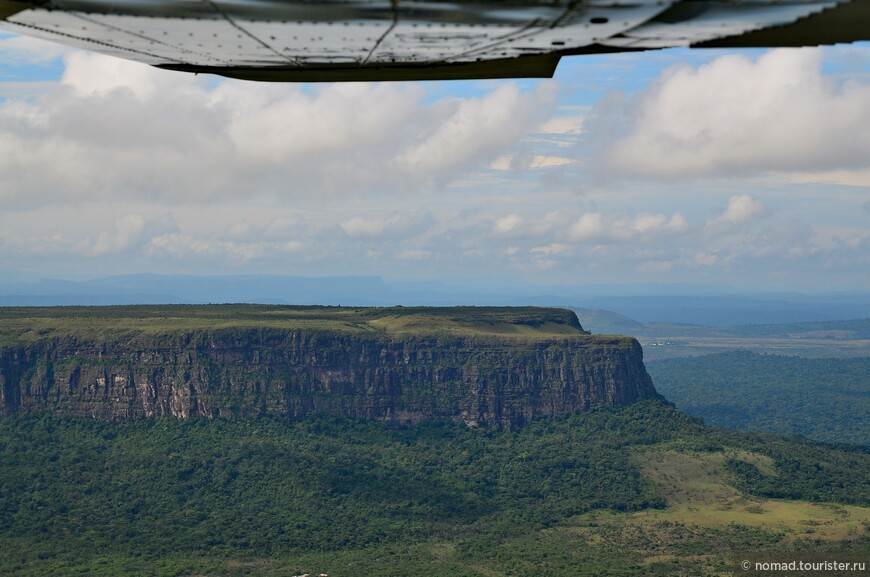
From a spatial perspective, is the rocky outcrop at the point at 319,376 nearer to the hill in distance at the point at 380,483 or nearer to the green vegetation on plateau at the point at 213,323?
the hill in distance at the point at 380,483

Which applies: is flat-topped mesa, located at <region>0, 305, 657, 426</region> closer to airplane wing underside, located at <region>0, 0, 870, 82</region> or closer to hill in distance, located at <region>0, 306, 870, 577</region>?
hill in distance, located at <region>0, 306, 870, 577</region>

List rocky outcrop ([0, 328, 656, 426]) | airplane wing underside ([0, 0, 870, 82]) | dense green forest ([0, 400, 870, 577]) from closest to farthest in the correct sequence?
airplane wing underside ([0, 0, 870, 82]) → dense green forest ([0, 400, 870, 577]) → rocky outcrop ([0, 328, 656, 426])

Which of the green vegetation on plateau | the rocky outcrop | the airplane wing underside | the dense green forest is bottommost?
the dense green forest

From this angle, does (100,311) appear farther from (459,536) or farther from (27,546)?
(459,536)

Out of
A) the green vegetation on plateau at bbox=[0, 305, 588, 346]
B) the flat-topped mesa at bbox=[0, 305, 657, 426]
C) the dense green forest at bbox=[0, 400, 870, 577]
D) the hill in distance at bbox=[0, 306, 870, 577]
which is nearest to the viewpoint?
the dense green forest at bbox=[0, 400, 870, 577]

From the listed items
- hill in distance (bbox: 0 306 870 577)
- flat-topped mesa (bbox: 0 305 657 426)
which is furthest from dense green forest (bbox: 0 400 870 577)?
flat-topped mesa (bbox: 0 305 657 426)

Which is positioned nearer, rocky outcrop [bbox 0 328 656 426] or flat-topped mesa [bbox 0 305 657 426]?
rocky outcrop [bbox 0 328 656 426]

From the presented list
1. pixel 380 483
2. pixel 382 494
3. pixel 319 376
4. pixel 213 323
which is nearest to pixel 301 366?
pixel 319 376

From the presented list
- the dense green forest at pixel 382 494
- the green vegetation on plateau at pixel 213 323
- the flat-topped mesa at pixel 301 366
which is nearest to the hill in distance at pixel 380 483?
the dense green forest at pixel 382 494
